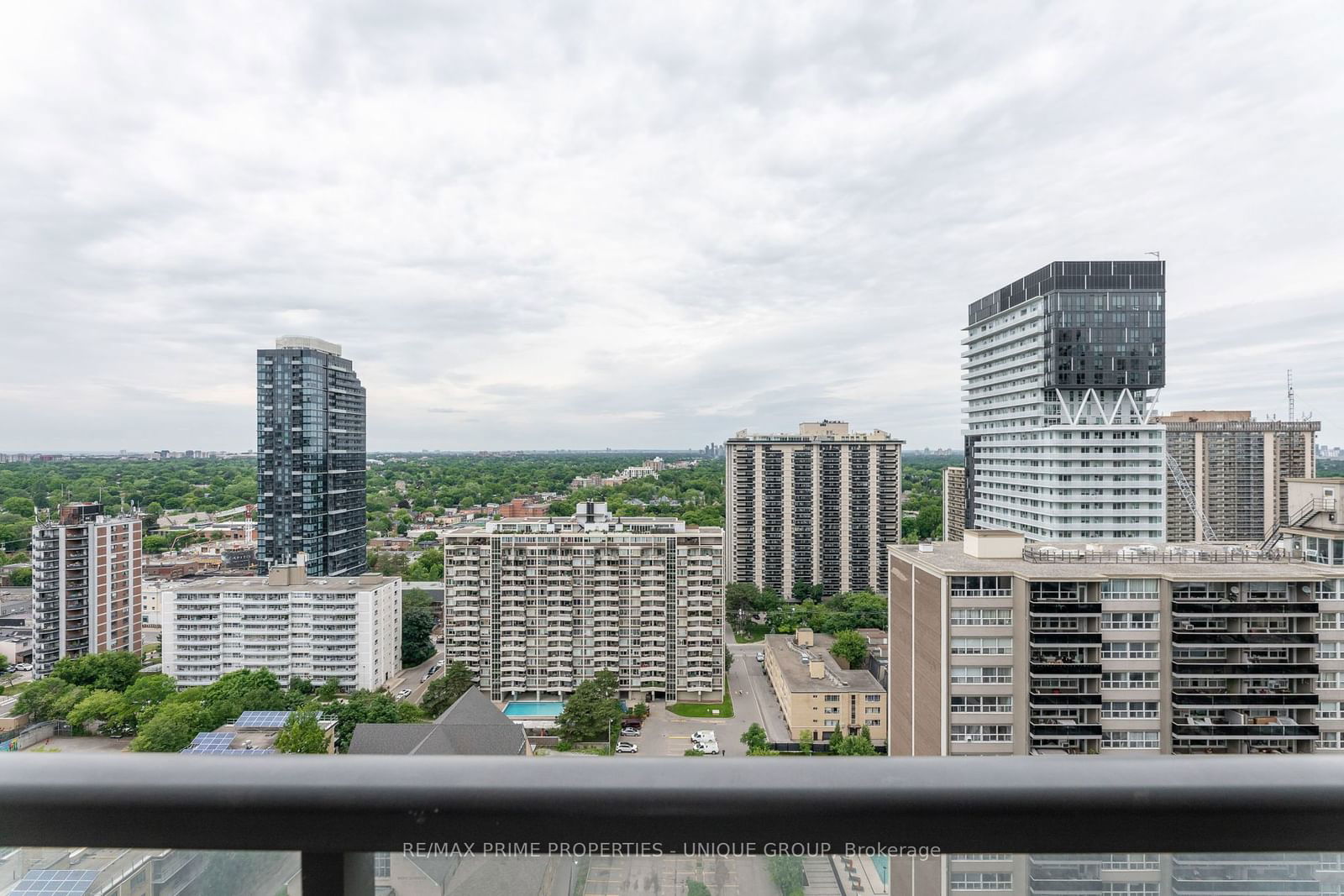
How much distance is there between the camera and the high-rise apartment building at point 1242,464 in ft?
77.8

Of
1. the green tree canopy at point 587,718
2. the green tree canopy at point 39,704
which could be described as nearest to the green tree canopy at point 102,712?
the green tree canopy at point 39,704

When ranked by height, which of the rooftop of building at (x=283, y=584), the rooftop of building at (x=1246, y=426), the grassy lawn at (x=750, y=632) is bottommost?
the grassy lawn at (x=750, y=632)

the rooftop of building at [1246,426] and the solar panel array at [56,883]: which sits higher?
the rooftop of building at [1246,426]

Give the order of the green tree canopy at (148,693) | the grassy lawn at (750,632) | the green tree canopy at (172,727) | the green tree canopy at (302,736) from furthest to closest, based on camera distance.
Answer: the grassy lawn at (750,632) < the green tree canopy at (148,693) < the green tree canopy at (172,727) < the green tree canopy at (302,736)

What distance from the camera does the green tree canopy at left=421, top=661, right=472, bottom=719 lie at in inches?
493

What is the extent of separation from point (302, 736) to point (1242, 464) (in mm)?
29338

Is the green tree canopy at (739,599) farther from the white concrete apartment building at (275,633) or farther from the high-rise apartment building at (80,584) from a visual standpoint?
the high-rise apartment building at (80,584)

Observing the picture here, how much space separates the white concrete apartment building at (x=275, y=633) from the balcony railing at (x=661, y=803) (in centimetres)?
1528

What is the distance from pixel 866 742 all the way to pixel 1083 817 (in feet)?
35.8

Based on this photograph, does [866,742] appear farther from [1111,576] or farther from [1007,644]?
[1111,576]

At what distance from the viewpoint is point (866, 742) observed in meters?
10.2

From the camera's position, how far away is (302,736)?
8.91m

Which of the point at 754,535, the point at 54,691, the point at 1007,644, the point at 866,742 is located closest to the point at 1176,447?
the point at 754,535

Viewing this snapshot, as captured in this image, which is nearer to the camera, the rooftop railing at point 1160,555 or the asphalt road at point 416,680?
the rooftop railing at point 1160,555
